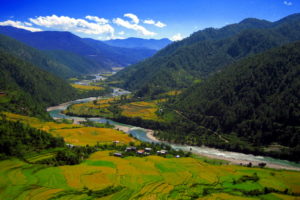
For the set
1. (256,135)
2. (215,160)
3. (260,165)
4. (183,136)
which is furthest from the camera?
(183,136)

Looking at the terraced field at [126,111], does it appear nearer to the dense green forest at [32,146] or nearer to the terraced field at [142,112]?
the terraced field at [142,112]

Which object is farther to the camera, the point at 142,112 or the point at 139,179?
the point at 142,112

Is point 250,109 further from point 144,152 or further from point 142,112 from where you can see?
point 144,152

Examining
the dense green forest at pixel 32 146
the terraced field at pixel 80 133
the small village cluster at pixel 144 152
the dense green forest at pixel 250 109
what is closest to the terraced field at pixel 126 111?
the dense green forest at pixel 250 109

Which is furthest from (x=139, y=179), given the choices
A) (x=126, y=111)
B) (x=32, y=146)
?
(x=126, y=111)

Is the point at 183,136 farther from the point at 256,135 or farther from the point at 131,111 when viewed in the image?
the point at 131,111

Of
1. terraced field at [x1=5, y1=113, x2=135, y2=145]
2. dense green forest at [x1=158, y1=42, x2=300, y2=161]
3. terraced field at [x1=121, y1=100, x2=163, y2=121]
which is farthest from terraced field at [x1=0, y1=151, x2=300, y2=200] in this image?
terraced field at [x1=121, y1=100, x2=163, y2=121]

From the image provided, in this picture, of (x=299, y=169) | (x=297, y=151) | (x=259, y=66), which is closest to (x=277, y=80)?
(x=259, y=66)
